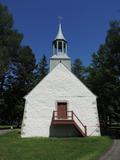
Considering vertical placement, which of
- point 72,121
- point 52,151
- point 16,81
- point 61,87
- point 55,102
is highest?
point 16,81

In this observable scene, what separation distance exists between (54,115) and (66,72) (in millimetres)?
4420

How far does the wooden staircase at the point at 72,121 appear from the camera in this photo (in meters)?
31.3

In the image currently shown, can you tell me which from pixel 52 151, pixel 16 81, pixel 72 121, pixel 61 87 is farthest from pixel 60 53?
pixel 16 81

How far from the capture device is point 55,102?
3234 centimetres

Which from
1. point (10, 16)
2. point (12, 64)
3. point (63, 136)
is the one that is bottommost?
point (63, 136)

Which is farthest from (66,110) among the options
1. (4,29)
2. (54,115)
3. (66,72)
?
(4,29)

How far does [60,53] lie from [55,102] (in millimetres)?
6517

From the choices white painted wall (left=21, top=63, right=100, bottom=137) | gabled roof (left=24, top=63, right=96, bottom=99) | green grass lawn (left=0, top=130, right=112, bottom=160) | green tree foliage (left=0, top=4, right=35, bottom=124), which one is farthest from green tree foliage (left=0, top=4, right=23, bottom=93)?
green grass lawn (left=0, top=130, right=112, bottom=160)

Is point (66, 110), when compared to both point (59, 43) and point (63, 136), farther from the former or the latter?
point (59, 43)

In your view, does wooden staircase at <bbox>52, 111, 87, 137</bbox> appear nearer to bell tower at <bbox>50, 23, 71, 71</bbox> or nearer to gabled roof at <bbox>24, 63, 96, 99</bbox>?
gabled roof at <bbox>24, 63, 96, 99</bbox>

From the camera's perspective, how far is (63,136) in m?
31.9

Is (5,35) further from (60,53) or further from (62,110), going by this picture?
(62,110)

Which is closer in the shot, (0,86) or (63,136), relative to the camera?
(63,136)

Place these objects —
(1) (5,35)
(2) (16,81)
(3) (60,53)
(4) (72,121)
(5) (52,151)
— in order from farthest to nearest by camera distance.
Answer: (2) (16,81) < (1) (5,35) < (3) (60,53) < (4) (72,121) < (5) (52,151)
